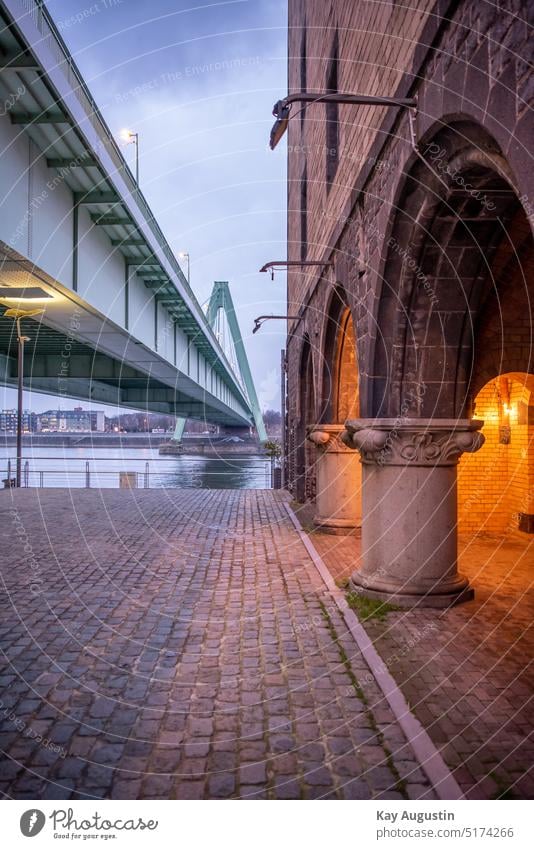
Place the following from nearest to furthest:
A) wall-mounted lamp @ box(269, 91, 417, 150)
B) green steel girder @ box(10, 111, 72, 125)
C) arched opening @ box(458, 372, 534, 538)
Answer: wall-mounted lamp @ box(269, 91, 417, 150), green steel girder @ box(10, 111, 72, 125), arched opening @ box(458, 372, 534, 538)

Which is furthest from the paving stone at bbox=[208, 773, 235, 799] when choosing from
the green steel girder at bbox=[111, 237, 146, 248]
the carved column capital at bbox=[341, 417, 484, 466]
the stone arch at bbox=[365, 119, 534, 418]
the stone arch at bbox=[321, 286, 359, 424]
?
the green steel girder at bbox=[111, 237, 146, 248]

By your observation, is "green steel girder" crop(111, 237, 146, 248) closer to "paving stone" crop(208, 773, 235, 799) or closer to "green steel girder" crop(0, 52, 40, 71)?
"green steel girder" crop(0, 52, 40, 71)

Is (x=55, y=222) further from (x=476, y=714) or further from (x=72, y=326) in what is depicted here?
(x=476, y=714)

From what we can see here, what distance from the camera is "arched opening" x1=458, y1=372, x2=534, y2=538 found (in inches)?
432

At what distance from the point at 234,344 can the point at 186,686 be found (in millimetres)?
62100

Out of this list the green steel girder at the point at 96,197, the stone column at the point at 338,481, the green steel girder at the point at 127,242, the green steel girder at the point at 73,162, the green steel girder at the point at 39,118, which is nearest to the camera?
the green steel girder at the point at 39,118

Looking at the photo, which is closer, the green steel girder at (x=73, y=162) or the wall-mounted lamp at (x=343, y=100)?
the wall-mounted lamp at (x=343, y=100)

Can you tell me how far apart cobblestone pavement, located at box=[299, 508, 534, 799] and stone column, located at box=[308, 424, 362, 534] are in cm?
353

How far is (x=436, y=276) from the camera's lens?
6.18 meters

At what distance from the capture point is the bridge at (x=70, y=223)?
6.91 m

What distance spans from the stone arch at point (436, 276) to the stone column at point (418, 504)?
0.23 meters

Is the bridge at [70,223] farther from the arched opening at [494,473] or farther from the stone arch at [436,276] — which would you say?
the arched opening at [494,473]

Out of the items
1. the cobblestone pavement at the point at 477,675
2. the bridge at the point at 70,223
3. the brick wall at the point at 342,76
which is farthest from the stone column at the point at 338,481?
the bridge at the point at 70,223

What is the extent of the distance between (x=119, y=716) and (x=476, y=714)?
235 cm
